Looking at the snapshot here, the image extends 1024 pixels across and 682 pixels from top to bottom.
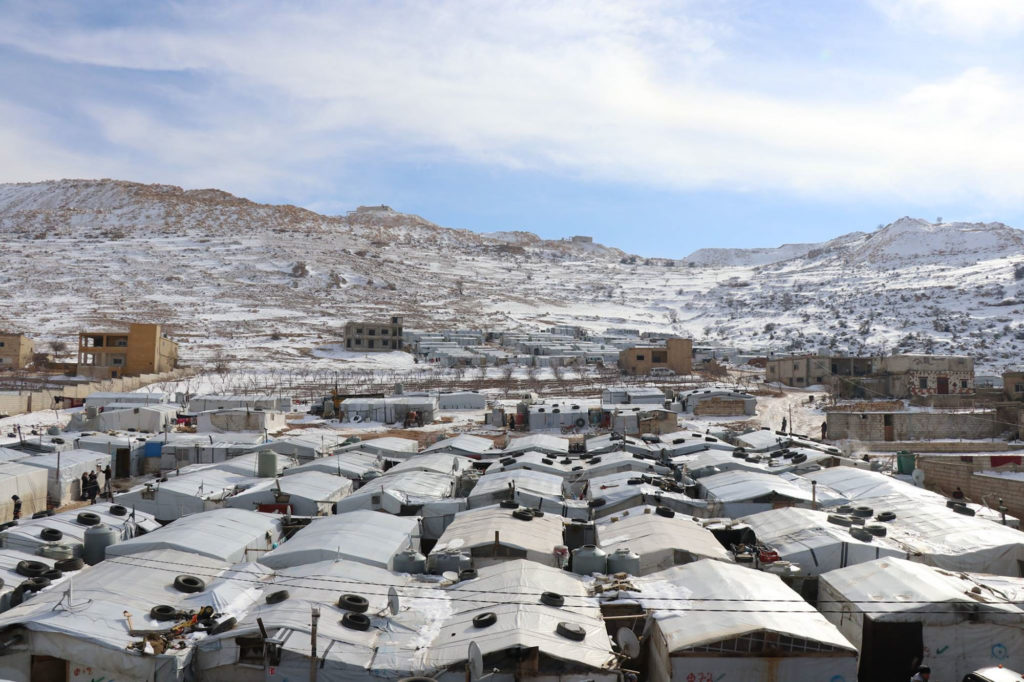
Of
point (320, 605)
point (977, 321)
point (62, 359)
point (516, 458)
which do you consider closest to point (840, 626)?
point (320, 605)

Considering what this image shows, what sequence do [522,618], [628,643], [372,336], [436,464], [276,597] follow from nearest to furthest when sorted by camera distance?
[628,643]
[522,618]
[276,597]
[436,464]
[372,336]

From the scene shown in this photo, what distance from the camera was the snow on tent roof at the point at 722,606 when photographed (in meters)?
12.0

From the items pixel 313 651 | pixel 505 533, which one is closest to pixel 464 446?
pixel 505 533

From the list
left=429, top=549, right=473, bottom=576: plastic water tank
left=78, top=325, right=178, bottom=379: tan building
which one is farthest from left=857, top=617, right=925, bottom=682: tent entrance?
left=78, top=325, right=178, bottom=379: tan building

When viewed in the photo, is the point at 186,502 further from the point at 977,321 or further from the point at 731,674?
the point at 977,321

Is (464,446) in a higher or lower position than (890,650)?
higher

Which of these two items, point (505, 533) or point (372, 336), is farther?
point (372, 336)

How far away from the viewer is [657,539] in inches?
675

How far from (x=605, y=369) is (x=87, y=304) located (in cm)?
7450

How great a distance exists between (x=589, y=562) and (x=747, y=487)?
9.74m

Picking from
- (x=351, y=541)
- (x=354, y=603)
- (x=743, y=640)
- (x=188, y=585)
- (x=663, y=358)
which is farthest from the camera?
(x=663, y=358)

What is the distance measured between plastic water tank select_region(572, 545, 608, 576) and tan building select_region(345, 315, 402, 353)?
2818 inches

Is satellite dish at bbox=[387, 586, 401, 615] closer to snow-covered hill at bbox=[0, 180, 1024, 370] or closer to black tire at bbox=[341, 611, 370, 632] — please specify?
black tire at bbox=[341, 611, 370, 632]

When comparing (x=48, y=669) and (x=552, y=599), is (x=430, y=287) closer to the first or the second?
(x=552, y=599)
